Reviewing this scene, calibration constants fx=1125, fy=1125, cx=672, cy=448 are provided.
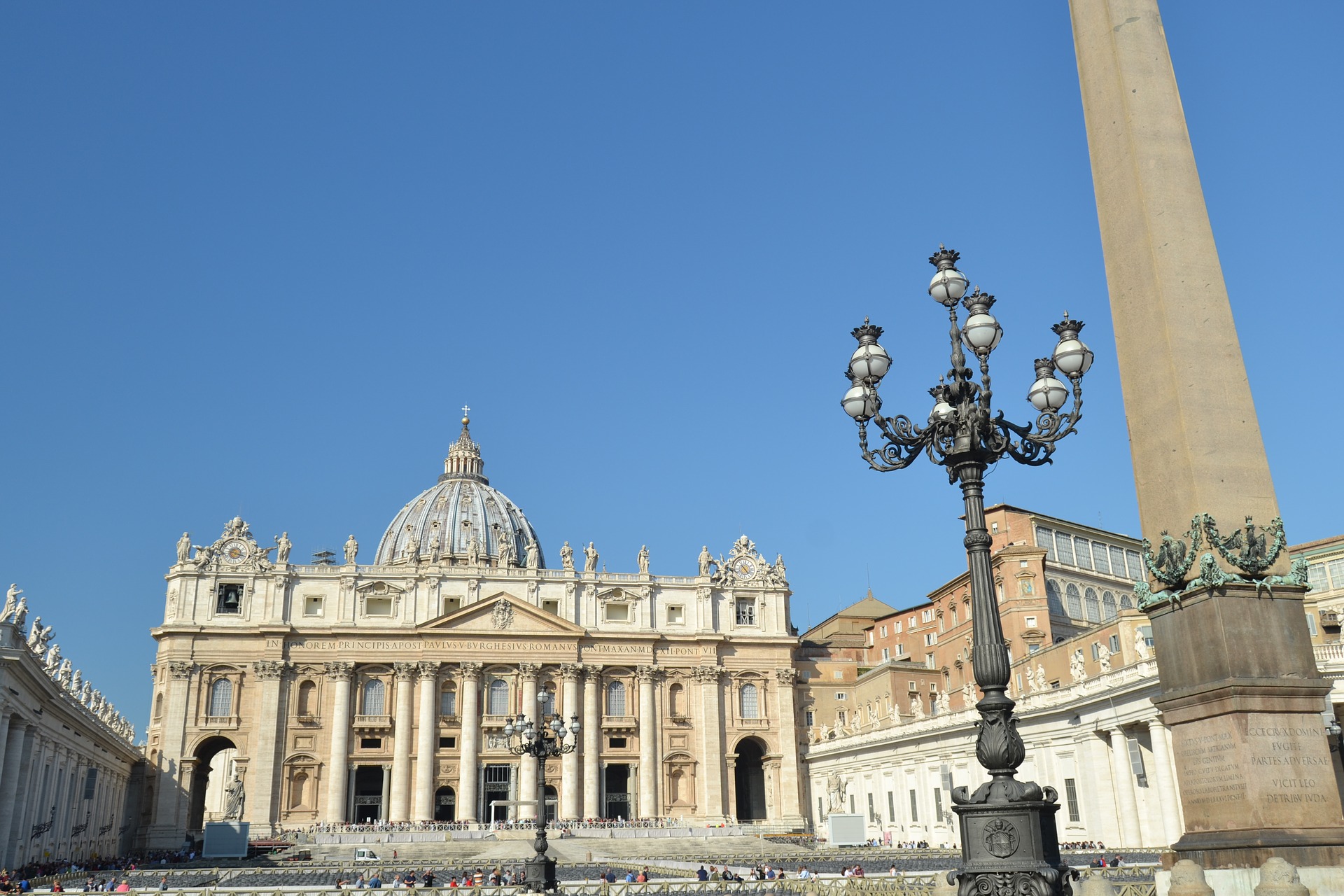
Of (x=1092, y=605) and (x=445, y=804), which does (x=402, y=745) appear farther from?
(x=1092, y=605)

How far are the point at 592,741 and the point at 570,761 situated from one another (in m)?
2.28

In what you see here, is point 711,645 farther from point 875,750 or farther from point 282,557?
point 282,557

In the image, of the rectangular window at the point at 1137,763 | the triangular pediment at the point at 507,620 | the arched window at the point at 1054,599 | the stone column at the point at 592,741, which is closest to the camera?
the rectangular window at the point at 1137,763

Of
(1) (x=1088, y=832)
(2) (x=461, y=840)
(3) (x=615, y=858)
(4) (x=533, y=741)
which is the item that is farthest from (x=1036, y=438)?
(2) (x=461, y=840)

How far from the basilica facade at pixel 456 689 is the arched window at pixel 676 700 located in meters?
0.13

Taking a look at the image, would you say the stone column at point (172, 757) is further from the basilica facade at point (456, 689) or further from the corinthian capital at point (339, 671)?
the corinthian capital at point (339, 671)

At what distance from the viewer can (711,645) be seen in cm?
7638

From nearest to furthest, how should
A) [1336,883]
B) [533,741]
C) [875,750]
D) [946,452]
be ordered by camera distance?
1. [1336,883]
2. [946,452]
3. [533,741]
4. [875,750]

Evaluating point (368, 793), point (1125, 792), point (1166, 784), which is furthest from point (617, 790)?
point (1166, 784)

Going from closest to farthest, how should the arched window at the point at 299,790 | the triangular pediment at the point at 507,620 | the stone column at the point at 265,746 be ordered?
the stone column at the point at 265,746, the arched window at the point at 299,790, the triangular pediment at the point at 507,620

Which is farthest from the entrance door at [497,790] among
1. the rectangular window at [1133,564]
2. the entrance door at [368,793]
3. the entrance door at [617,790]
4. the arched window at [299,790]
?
the rectangular window at [1133,564]

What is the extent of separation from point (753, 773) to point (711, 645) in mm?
10576

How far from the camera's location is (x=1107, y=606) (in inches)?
2569

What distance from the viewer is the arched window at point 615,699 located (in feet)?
246
